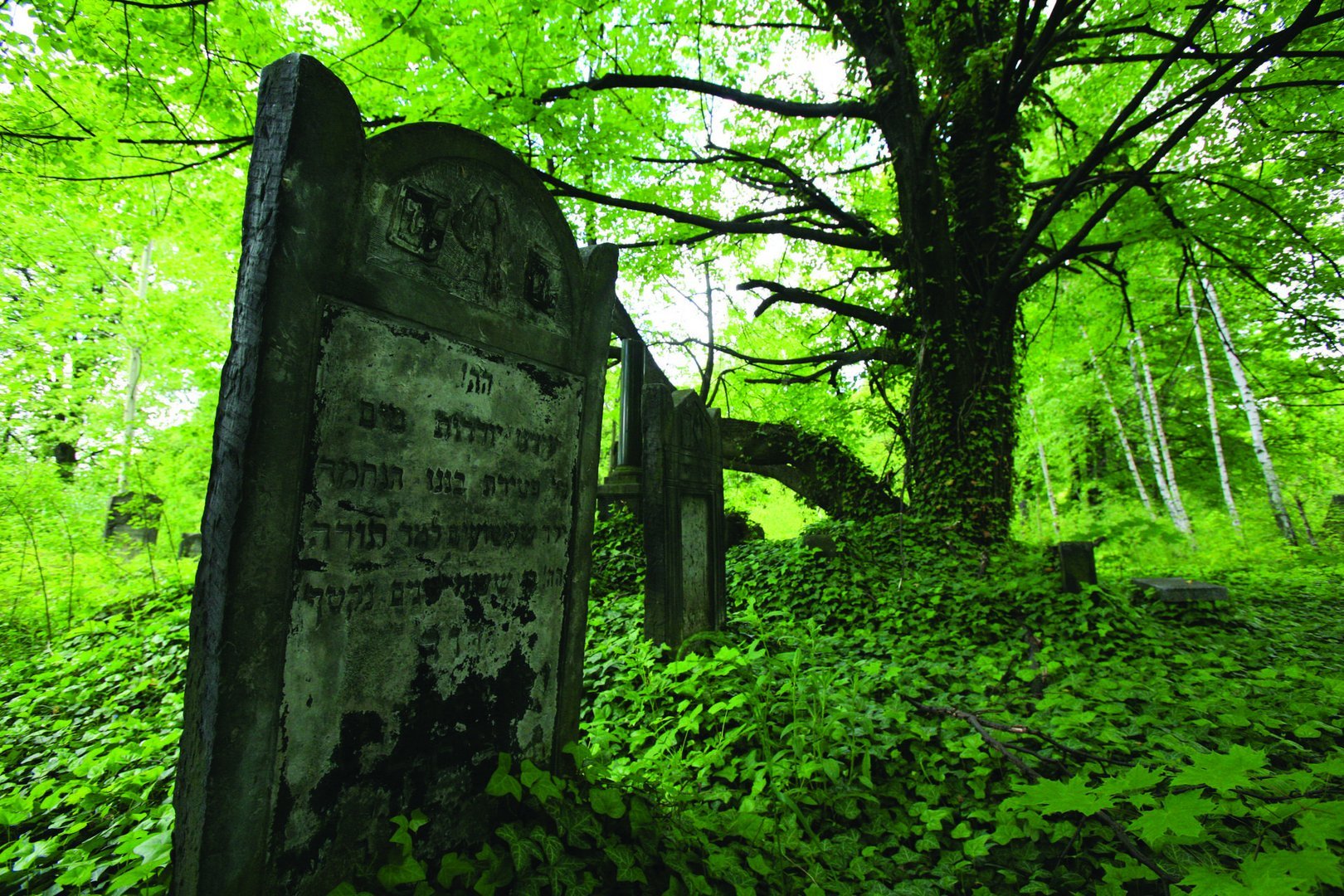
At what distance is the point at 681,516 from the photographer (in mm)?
4617

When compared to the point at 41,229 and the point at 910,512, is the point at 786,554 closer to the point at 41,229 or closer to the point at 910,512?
the point at 910,512

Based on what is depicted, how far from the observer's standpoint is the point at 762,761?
2721 mm

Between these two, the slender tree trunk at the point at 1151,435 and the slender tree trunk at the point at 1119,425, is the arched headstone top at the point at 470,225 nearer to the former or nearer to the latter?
the slender tree trunk at the point at 1151,435

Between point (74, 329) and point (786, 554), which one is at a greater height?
point (74, 329)

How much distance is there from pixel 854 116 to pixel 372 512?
768 centimetres

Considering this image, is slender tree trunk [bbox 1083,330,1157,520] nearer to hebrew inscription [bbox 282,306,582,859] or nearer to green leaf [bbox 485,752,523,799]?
hebrew inscription [bbox 282,306,582,859]

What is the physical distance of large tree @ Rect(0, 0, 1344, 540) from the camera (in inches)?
185

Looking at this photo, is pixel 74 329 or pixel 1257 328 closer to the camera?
pixel 74 329

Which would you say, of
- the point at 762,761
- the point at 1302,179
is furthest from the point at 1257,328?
the point at 762,761

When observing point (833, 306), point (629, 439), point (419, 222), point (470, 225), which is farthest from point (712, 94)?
point (419, 222)

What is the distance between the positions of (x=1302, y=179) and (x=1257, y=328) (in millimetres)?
10575

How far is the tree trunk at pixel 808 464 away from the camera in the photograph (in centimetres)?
828

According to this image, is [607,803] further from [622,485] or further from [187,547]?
[187,547]

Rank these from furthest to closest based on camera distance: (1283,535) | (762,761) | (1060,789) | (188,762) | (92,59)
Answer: (1283,535), (92,59), (762,761), (1060,789), (188,762)
